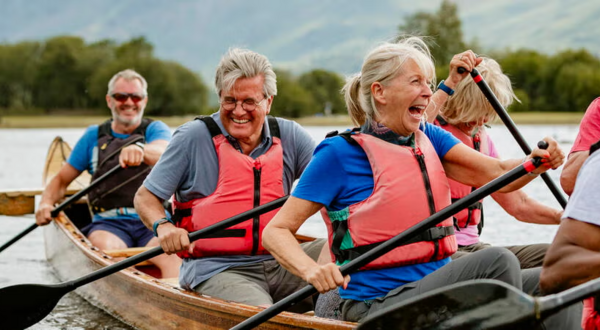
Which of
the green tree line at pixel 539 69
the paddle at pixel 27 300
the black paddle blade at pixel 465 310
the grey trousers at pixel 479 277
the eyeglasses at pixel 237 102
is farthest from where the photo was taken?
the green tree line at pixel 539 69

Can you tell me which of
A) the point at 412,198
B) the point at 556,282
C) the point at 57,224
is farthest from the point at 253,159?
the point at 57,224

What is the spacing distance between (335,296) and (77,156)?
3399mm

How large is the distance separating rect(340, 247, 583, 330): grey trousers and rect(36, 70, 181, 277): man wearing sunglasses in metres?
3.25

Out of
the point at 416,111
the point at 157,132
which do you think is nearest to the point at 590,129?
the point at 416,111

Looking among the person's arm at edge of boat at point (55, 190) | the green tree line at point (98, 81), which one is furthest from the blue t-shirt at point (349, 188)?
the green tree line at point (98, 81)

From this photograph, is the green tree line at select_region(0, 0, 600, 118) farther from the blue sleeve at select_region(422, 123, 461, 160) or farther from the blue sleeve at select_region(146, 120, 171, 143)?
the blue sleeve at select_region(422, 123, 461, 160)

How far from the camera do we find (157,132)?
18.9ft

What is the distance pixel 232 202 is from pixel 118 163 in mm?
2248

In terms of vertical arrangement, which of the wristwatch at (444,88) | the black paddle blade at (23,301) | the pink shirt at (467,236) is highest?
the wristwatch at (444,88)

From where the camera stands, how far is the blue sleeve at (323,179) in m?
2.77

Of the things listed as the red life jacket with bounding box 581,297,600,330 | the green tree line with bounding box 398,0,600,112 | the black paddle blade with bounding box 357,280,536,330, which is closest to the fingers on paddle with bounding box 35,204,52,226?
the black paddle blade with bounding box 357,280,536,330

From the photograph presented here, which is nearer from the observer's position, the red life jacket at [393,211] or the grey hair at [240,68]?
the red life jacket at [393,211]

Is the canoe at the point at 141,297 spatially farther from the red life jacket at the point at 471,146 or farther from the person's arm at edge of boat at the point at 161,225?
the red life jacket at the point at 471,146

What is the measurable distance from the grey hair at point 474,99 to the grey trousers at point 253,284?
4.06 ft
